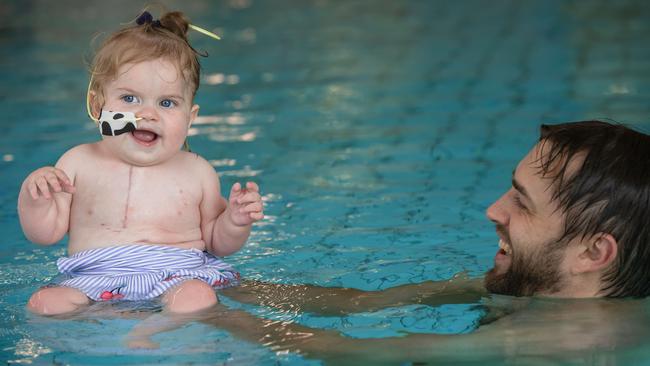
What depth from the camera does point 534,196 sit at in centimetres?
300

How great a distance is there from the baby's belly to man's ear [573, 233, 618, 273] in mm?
1328

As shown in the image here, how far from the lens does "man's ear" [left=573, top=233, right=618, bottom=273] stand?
2.85 m

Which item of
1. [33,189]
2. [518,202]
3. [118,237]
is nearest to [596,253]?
[518,202]

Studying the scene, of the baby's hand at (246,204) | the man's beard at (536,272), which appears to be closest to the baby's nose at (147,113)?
the baby's hand at (246,204)

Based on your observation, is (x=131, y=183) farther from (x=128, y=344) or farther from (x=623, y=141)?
(x=623, y=141)

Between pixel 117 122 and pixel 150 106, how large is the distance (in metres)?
0.13

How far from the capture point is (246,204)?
3303 millimetres

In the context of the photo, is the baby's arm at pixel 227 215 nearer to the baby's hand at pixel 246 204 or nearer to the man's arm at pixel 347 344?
the baby's hand at pixel 246 204

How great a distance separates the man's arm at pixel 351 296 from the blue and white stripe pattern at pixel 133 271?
0.46 feet

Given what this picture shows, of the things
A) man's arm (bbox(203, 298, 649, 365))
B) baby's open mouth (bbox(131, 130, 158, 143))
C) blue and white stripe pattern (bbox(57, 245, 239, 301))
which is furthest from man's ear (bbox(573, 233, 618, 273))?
baby's open mouth (bbox(131, 130, 158, 143))

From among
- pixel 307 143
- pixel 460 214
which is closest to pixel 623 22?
pixel 307 143

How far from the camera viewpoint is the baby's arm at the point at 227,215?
329 centimetres

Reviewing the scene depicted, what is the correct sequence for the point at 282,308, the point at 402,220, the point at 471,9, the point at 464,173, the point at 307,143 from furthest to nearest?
the point at 471,9 → the point at 307,143 → the point at 464,173 → the point at 402,220 → the point at 282,308

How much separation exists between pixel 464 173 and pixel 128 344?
8.95ft
